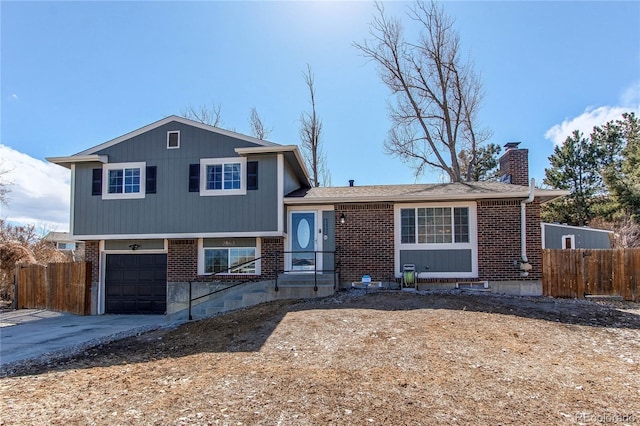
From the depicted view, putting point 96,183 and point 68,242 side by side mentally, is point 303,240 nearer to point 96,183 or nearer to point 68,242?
point 96,183

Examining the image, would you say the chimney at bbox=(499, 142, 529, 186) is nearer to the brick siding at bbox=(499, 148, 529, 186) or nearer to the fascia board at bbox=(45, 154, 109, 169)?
the brick siding at bbox=(499, 148, 529, 186)

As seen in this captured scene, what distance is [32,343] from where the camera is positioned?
26.0ft

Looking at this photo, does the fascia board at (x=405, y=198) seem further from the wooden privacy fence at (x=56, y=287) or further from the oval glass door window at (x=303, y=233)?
the wooden privacy fence at (x=56, y=287)

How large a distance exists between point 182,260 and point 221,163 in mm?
3235

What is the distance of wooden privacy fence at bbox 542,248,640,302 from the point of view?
10.9 meters

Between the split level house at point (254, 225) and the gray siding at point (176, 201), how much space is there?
0.03 metres

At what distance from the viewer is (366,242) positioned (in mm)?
11492

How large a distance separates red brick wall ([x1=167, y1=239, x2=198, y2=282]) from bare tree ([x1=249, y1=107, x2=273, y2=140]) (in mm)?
14682

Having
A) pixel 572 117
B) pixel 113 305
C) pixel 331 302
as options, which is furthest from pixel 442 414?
pixel 572 117

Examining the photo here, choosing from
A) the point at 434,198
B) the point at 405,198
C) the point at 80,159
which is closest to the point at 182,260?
the point at 80,159

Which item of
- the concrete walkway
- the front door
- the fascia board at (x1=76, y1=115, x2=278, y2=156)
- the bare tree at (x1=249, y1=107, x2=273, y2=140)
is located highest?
the bare tree at (x1=249, y1=107, x2=273, y2=140)

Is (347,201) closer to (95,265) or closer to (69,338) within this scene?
(69,338)

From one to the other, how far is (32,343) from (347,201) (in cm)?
798

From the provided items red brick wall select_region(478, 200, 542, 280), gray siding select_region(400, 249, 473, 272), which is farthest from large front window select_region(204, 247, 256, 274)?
red brick wall select_region(478, 200, 542, 280)
